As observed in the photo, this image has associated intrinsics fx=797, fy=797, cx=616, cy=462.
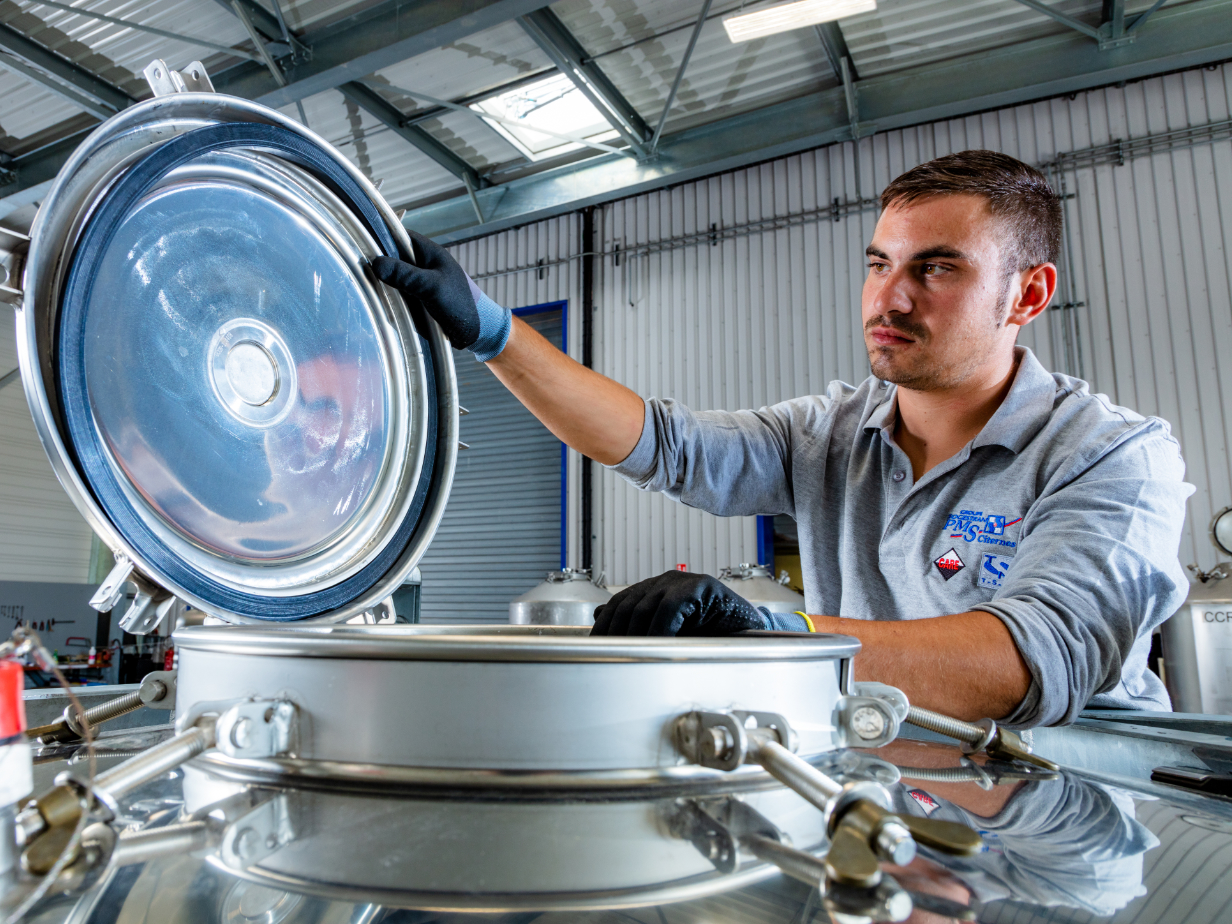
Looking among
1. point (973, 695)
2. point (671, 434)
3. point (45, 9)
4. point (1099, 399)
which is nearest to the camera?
point (973, 695)

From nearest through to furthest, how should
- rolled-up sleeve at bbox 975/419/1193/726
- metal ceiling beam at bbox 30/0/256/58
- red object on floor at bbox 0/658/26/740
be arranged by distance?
red object on floor at bbox 0/658/26/740 → rolled-up sleeve at bbox 975/419/1193/726 → metal ceiling beam at bbox 30/0/256/58

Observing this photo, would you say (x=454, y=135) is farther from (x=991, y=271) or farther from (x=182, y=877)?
(x=182, y=877)

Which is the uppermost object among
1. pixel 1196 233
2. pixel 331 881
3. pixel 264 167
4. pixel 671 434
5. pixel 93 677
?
pixel 1196 233

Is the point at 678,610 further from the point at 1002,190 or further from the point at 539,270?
the point at 539,270

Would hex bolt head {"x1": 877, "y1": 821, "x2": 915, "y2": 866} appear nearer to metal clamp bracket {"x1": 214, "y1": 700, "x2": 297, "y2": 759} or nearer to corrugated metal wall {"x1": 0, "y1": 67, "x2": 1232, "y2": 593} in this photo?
metal clamp bracket {"x1": 214, "y1": 700, "x2": 297, "y2": 759}

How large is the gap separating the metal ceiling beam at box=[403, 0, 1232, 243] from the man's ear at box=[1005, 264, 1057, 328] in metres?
3.87

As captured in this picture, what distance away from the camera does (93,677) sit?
6.01 meters

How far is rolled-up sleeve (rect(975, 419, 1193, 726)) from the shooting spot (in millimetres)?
998

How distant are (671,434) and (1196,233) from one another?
14.7 ft

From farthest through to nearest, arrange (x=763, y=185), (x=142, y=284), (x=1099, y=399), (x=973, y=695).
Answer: (x=763, y=185) → (x=1099, y=399) → (x=973, y=695) → (x=142, y=284)

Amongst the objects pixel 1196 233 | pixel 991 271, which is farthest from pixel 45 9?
pixel 1196 233

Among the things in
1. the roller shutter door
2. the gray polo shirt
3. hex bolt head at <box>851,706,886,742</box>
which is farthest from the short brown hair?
the roller shutter door

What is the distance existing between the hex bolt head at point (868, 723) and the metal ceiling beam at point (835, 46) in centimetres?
481

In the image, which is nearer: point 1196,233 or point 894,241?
point 894,241
